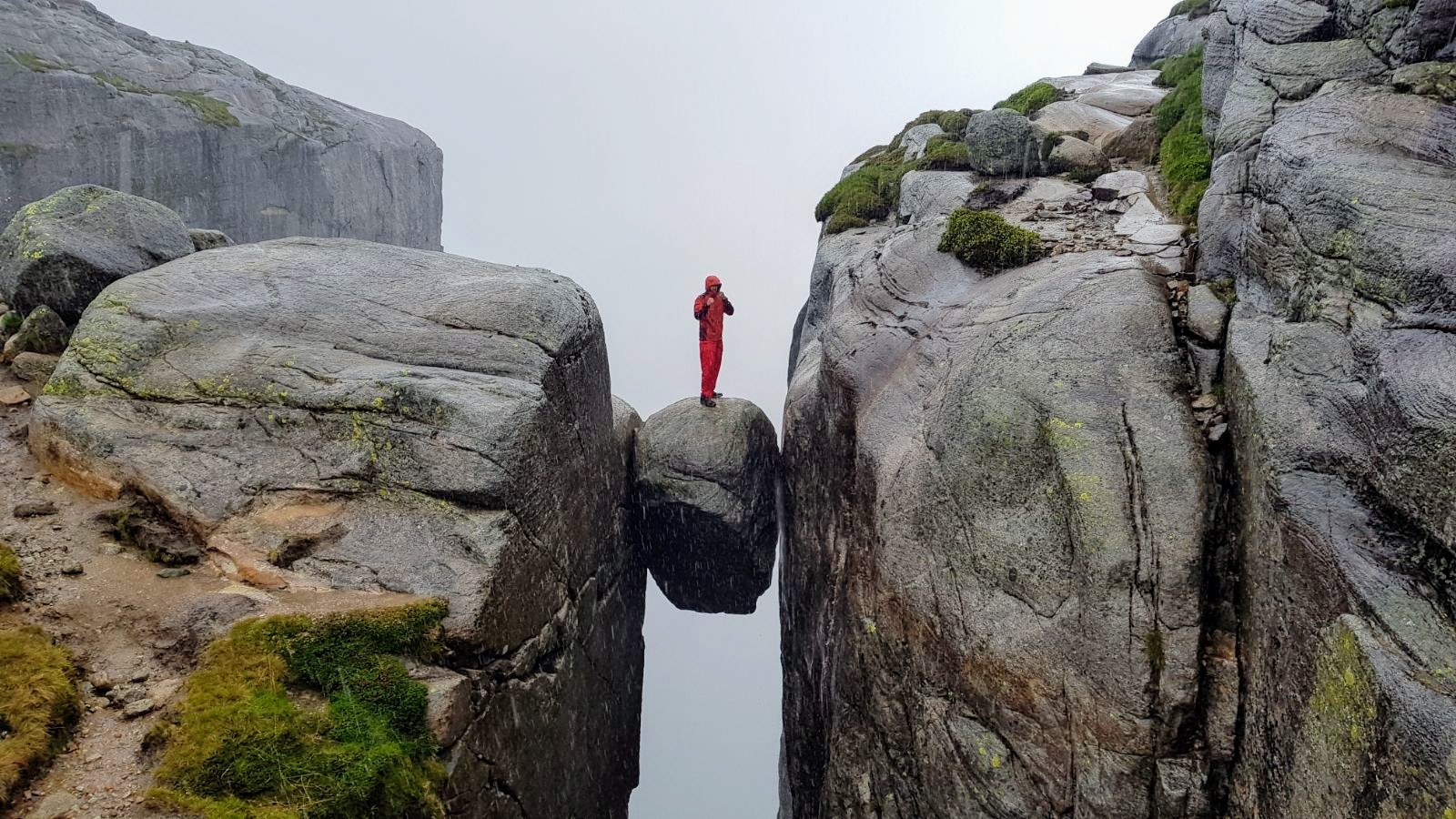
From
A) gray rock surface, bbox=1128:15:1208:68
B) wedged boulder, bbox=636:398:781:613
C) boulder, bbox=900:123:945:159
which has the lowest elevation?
wedged boulder, bbox=636:398:781:613

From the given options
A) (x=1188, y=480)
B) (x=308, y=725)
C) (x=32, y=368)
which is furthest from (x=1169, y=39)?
(x=32, y=368)

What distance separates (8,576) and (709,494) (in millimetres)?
14683

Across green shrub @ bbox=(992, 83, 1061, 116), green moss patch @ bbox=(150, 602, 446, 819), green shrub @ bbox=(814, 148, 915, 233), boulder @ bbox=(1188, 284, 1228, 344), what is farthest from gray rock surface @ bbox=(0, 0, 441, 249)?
boulder @ bbox=(1188, 284, 1228, 344)

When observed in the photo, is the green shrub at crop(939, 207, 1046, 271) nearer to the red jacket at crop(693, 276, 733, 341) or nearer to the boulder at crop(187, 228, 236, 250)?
the red jacket at crop(693, 276, 733, 341)

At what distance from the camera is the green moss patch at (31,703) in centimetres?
814

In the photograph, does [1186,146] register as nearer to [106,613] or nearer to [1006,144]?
[1006,144]

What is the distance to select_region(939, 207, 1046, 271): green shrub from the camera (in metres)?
16.6

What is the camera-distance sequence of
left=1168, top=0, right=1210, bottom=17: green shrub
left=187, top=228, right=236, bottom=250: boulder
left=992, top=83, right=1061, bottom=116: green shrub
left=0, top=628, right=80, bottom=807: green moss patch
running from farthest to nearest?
left=1168, top=0, right=1210, bottom=17: green shrub, left=992, top=83, right=1061, bottom=116: green shrub, left=187, top=228, right=236, bottom=250: boulder, left=0, top=628, right=80, bottom=807: green moss patch

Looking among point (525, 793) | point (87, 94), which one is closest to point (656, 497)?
point (525, 793)

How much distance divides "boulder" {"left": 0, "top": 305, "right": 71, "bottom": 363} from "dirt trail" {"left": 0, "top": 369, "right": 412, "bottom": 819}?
3.85m

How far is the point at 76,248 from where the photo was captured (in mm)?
16266

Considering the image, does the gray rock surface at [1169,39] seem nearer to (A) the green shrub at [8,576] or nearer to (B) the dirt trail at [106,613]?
(B) the dirt trail at [106,613]

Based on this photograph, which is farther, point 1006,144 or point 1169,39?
point 1169,39

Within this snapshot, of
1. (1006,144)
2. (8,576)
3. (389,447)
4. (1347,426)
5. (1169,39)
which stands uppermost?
(1169,39)
